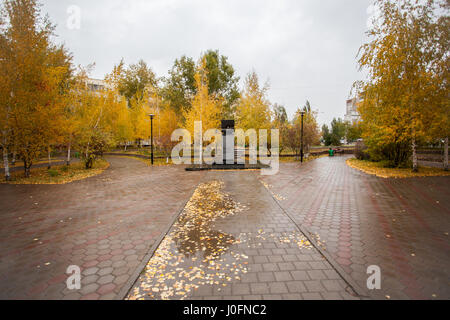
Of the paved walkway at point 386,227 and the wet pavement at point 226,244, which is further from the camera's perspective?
the paved walkway at point 386,227

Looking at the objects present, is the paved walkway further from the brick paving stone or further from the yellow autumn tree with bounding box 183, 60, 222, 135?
the yellow autumn tree with bounding box 183, 60, 222, 135

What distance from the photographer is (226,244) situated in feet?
14.5

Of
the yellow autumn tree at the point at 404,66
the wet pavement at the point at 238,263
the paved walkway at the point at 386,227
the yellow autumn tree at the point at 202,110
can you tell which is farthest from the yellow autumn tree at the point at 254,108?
the wet pavement at the point at 238,263

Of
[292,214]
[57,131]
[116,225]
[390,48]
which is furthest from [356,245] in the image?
[57,131]

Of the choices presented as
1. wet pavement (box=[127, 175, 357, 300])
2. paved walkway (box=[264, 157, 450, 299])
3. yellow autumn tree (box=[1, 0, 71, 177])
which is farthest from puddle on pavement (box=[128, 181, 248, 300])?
yellow autumn tree (box=[1, 0, 71, 177])

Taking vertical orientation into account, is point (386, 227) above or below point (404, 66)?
below

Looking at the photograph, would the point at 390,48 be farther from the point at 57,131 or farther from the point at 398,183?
the point at 57,131

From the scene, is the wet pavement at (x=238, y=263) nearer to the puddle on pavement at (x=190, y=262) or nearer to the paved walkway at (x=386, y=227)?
the puddle on pavement at (x=190, y=262)

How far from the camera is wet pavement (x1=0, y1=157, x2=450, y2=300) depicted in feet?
10.2

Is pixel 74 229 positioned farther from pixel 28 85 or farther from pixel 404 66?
pixel 404 66

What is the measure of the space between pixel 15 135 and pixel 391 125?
20085 mm

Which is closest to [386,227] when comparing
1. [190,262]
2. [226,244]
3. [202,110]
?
[226,244]

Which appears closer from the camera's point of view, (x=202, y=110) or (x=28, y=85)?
(x=28, y=85)

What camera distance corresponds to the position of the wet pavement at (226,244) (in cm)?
310
